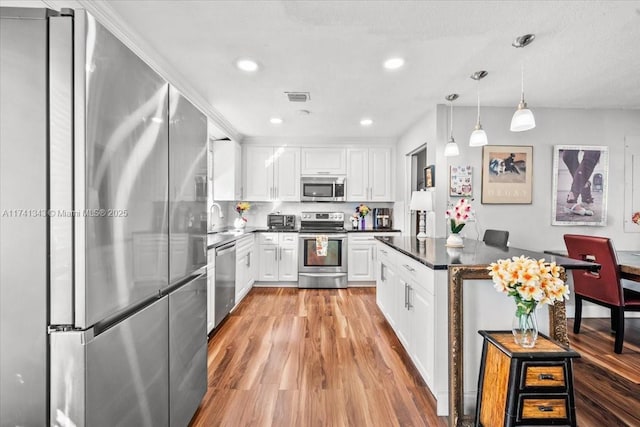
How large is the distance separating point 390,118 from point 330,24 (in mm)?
2121

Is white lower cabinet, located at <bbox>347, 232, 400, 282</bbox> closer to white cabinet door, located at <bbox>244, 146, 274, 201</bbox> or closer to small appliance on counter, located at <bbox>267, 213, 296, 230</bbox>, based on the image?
small appliance on counter, located at <bbox>267, 213, 296, 230</bbox>

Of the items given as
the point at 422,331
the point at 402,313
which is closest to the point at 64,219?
the point at 422,331

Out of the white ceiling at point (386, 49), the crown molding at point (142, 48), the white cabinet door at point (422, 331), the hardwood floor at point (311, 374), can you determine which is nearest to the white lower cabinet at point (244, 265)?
the hardwood floor at point (311, 374)

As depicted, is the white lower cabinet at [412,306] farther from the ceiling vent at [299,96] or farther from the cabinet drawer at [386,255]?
the ceiling vent at [299,96]

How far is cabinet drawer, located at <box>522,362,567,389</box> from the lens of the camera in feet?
4.38

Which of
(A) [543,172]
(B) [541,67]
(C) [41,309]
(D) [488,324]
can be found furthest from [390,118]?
(C) [41,309]

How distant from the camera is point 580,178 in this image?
3492 mm

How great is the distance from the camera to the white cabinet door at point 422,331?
182cm

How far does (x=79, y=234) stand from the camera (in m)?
0.82

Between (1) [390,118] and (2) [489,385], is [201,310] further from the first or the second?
(1) [390,118]

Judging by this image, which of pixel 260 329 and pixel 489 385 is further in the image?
pixel 260 329

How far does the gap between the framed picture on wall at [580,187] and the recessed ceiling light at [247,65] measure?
11.5 ft

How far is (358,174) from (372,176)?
0.78 feet

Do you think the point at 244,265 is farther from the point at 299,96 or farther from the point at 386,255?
the point at 299,96
